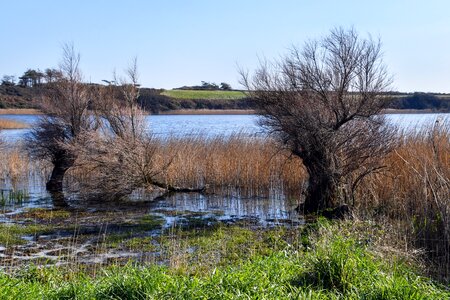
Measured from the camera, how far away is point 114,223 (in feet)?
42.4

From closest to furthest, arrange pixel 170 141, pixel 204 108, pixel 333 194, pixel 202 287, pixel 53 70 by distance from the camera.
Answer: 1. pixel 202 287
2. pixel 333 194
3. pixel 53 70
4. pixel 170 141
5. pixel 204 108

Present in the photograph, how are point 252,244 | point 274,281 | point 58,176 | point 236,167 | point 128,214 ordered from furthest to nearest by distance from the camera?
1. point 236,167
2. point 58,176
3. point 128,214
4. point 252,244
5. point 274,281

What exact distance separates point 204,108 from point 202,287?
60.8 m

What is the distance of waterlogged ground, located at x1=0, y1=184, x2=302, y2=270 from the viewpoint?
986 cm

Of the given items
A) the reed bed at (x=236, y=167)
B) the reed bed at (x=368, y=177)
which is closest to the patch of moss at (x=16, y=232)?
the reed bed at (x=368, y=177)

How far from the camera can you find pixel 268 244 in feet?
33.9

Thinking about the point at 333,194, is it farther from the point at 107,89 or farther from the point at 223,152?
the point at 107,89

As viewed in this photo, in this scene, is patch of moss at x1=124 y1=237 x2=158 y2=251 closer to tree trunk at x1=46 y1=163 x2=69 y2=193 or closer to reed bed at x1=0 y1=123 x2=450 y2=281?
reed bed at x1=0 y1=123 x2=450 y2=281

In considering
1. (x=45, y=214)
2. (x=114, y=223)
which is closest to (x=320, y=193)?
(x=114, y=223)

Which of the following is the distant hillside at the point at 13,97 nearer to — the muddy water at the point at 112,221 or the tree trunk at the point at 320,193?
the muddy water at the point at 112,221

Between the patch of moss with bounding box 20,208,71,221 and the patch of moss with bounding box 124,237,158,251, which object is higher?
the patch of moss with bounding box 124,237,158,251

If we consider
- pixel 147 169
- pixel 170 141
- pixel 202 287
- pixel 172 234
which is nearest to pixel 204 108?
pixel 170 141

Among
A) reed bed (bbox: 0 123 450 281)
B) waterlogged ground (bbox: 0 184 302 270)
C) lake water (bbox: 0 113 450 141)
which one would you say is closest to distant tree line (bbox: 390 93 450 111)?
lake water (bbox: 0 113 450 141)

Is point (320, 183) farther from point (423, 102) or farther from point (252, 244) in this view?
point (423, 102)
